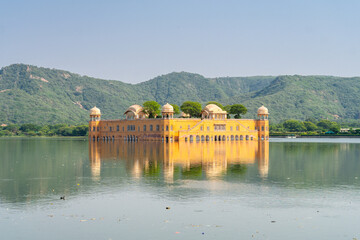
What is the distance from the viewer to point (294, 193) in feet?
82.1

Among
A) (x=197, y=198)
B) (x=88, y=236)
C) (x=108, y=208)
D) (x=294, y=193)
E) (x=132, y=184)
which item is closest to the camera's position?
(x=88, y=236)

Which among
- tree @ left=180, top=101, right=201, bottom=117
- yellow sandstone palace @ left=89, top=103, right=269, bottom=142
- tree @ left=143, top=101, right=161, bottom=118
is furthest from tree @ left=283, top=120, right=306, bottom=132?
tree @ left=143, top=101, right=161, bottom=118

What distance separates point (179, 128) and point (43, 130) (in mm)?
78303

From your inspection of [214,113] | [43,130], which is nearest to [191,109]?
[214,113]

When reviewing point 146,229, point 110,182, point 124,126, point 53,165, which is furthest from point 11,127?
point 146,229

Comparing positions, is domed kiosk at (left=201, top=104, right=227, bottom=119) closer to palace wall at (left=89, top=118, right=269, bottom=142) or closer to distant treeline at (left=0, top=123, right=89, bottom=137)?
palace wall at (left=89, top=118, right=269, bottom=142)

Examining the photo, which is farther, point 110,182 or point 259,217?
point 110,182

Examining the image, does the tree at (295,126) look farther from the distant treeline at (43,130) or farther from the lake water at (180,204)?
the lake water at (180,204)

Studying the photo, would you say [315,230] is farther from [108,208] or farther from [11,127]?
[11,127]

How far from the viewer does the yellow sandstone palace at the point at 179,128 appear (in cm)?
11106

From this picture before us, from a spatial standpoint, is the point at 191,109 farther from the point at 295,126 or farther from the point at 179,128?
the point at 295,126

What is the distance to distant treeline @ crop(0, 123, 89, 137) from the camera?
541 ft

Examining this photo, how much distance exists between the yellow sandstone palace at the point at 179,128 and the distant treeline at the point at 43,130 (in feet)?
124

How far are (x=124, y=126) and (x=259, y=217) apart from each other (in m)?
105
